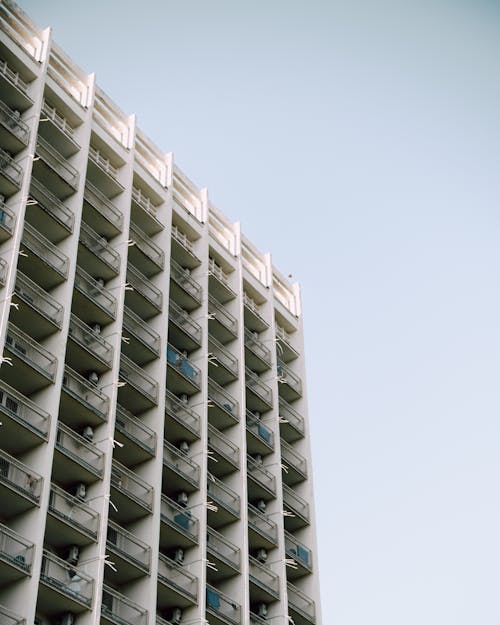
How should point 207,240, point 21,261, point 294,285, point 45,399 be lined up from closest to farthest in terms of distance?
point 45,399
point 21,261
point 207,240
point 294,285

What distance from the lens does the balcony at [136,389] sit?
49094 mm

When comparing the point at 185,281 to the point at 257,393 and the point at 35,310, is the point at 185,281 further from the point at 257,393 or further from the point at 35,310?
the point at 35,310

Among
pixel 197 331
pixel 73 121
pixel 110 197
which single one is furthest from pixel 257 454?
pixel 73 121

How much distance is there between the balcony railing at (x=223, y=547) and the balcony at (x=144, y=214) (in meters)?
16.1

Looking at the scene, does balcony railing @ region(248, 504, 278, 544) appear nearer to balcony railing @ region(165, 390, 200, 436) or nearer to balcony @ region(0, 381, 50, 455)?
balcony railing @ region(165, 390, 200, 436)

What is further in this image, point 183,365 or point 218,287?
point 218,287

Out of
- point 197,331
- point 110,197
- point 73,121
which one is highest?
point 73,121

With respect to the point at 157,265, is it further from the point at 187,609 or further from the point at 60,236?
the point at 187,609

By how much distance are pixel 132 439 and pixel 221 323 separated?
14.3 metres

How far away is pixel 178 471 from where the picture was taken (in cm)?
4988

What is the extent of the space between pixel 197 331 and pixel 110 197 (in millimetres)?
8258

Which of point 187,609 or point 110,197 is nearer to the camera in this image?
point 187,609

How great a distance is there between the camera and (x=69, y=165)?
5284 cm

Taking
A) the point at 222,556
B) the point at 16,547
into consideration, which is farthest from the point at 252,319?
the point at 16,547
